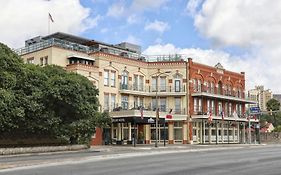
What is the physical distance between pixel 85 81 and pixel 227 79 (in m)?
36.0

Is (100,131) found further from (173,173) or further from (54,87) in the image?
(173,173)

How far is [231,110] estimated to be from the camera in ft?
233

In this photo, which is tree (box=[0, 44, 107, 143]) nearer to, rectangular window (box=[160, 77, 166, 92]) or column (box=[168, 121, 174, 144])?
column (box=[168, 121, 174, 144])

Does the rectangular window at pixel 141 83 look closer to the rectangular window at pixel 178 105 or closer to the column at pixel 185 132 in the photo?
the rectangular window at pixel 178 105

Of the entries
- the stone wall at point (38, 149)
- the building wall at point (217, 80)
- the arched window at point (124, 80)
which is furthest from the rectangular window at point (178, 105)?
the stone wall at point (38, 149)

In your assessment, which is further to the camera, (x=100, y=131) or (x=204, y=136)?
(x=204, y=136)

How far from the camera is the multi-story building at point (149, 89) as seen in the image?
53.3 m

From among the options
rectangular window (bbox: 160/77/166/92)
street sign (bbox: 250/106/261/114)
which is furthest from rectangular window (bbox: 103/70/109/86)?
street sign (bbox: 250/106/261/114)

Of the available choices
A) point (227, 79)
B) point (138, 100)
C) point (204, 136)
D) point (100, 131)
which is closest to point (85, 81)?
point (100, 131)

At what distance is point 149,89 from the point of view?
61.3m

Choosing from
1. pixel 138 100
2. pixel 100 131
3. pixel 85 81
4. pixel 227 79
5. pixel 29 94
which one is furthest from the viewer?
pixel 227 79

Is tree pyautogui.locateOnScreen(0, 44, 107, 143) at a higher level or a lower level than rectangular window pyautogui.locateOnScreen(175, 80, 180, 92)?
lower

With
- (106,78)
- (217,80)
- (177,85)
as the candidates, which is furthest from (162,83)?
(217,80)

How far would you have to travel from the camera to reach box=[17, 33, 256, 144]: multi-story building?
53.3 m
